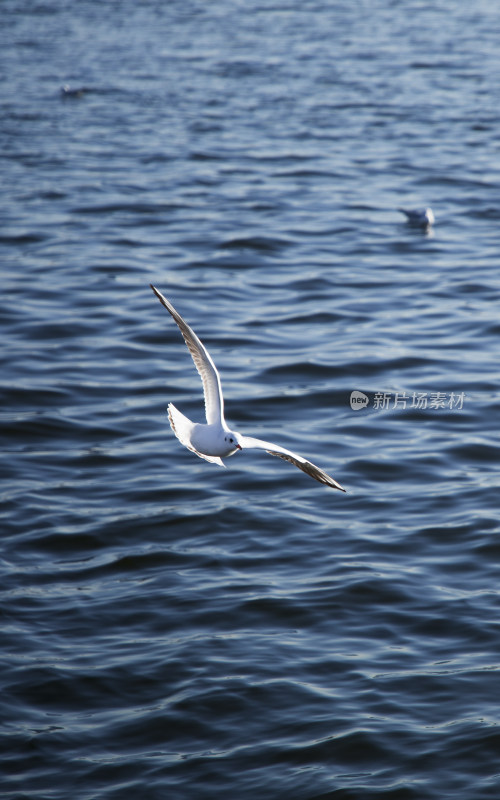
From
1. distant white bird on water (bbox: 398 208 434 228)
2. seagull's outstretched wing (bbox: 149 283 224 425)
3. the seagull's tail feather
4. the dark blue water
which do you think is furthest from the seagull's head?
distant white bird on water (bbox: 398 208 434 228)

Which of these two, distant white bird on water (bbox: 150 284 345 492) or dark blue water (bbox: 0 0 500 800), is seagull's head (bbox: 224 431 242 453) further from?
dark blue water (bbox: 0 0 500 800)

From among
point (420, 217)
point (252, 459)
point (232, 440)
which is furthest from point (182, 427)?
point (420, 217)

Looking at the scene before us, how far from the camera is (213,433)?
6883mm

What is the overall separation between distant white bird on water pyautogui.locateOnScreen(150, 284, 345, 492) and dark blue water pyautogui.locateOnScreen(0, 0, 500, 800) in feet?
4.81

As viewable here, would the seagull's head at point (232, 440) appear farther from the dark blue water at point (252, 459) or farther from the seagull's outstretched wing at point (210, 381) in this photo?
the dark blue water at point (252, 459)

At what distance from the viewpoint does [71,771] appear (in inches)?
264

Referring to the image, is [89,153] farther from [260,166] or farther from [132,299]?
[132,299]

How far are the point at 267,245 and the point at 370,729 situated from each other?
10.7m

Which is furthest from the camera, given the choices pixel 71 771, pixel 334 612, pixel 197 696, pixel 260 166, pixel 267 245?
pixel 260 166

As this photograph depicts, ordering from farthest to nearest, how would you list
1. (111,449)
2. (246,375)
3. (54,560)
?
(246,375), (111,449), (54,560)

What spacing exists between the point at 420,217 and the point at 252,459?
7.37 meters

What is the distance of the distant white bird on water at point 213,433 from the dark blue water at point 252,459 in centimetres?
147

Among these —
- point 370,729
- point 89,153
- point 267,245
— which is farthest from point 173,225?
point 370,729

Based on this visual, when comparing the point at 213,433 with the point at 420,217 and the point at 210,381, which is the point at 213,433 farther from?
the point at 420,217
